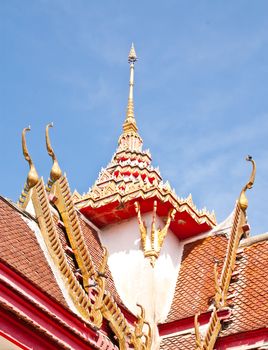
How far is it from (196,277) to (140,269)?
94cm

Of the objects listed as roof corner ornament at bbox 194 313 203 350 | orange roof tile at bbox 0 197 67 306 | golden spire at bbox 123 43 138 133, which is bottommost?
roof corner ornament at bbox 194 313 203 350

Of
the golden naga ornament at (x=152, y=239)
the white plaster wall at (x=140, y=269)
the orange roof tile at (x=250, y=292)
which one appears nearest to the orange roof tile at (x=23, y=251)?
A: the white plaster wall at (x=140, y=269)

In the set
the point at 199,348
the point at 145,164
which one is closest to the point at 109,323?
the point at 199,348

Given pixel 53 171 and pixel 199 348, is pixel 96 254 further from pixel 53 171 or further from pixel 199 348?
pixel 199 348

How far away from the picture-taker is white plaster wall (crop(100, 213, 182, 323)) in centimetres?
1220

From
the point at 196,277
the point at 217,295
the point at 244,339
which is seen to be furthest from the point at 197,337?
the point at 196,277

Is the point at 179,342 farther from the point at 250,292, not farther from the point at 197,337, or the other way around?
the point at 250,292

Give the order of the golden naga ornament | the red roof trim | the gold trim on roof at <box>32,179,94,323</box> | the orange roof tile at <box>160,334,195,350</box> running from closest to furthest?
the gold trim on roof at <box>32,179,94,323</box> → the red roof trim → the orange roof tile at <box>160,334,195,350</box> → the golden naga ornament

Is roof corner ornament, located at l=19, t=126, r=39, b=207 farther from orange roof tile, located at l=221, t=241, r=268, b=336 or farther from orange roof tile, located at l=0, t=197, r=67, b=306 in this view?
orange roof tile, located at l=221, t=241, r=268, b=336

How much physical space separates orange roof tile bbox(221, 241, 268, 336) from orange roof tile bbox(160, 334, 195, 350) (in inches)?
18.4

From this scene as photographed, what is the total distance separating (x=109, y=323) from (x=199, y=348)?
122 cm

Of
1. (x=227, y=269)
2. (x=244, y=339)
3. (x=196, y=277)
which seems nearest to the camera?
(x=244, y=339)

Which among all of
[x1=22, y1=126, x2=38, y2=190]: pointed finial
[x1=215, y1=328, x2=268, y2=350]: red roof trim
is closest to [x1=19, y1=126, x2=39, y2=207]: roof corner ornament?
[x1=22, y1=126, x2=38, y2=190]: pointed finial

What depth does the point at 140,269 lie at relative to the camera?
12531 millimetres
